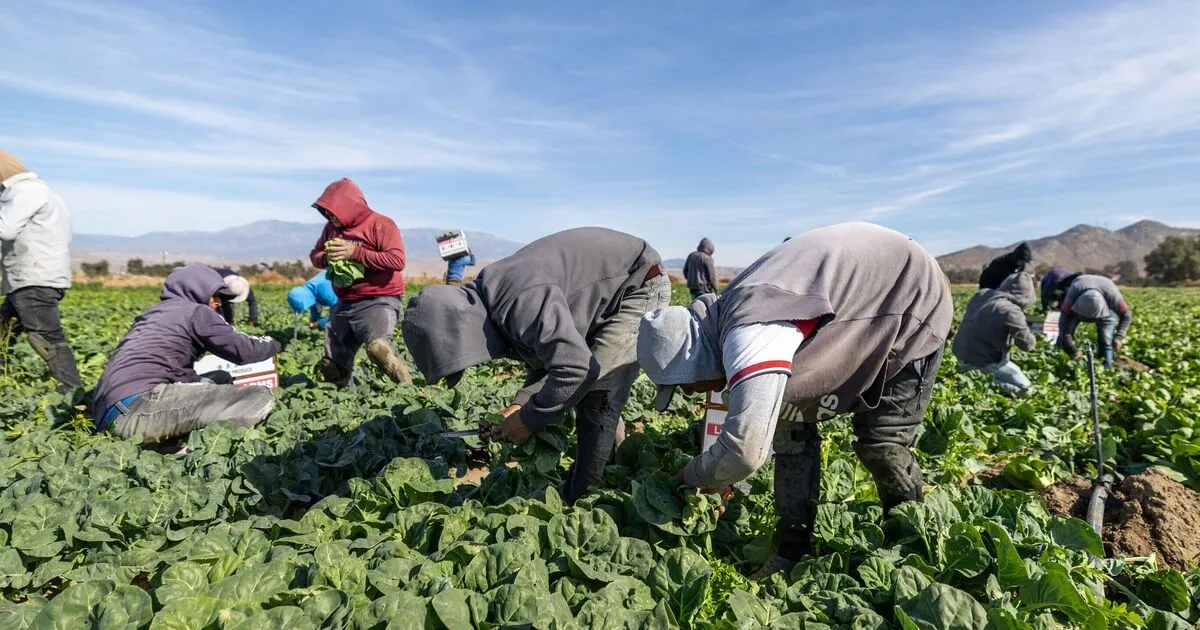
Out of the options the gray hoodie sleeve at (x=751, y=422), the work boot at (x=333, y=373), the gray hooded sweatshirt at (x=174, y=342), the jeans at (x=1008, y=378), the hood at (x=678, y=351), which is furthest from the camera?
the jeans at (x=1008, y=378)

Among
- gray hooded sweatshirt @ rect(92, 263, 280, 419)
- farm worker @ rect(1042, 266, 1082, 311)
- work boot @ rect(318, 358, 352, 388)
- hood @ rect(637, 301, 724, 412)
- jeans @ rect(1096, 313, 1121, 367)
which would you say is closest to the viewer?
hood @ rect(637, 301, 724, 412)

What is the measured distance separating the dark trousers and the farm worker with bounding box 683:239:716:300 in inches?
351

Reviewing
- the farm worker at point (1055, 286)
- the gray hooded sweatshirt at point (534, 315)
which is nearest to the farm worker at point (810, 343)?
the gray hooded sweatshirt at point (534, 315)

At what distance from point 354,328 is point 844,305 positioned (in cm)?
445

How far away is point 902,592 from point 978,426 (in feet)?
11.5

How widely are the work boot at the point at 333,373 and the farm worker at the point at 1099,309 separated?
27.2 feet

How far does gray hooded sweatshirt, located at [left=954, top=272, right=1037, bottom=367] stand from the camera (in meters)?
6.18

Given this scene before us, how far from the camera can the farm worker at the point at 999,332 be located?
20.3 ft

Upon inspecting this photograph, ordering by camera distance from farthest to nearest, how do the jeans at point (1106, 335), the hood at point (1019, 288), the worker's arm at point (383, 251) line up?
the jeans at point (1106, 335), the hood at point (1019, 288), the worker's arm at point (383, 251)

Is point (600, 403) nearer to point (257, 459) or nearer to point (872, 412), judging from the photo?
→ point (872, 412)

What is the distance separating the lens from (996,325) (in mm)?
6297

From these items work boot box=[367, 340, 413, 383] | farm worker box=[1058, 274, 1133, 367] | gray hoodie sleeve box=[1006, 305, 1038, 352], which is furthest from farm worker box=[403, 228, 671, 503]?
farm worker box=[1058, 274, 1133, 367]

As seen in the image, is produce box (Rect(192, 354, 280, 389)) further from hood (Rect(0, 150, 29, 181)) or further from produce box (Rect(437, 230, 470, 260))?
produce box (Rect(437, 230, 470, 260))

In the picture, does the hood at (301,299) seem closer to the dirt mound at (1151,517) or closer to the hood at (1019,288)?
the hood at (1019,288)
